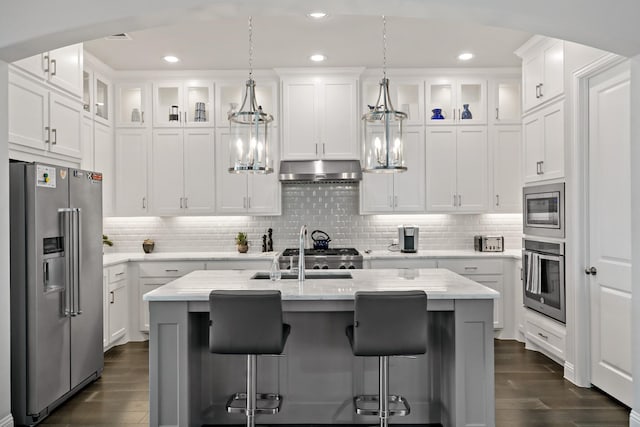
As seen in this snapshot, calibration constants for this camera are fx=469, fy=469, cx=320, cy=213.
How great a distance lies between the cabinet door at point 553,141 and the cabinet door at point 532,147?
3.3 inches

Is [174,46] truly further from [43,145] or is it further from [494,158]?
[494,158]

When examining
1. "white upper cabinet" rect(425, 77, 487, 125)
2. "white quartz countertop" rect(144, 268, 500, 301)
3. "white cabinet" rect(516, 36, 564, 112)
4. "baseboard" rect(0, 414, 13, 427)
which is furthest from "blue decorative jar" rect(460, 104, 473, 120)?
"baseboard" rect(0, 414, 13, 427)

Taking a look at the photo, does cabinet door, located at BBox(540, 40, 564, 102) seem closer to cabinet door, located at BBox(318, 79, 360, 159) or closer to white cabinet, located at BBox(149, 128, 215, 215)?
cabinet door, located at BBox(318, 79, 360, 159)

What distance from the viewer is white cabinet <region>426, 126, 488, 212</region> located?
5.39 meters

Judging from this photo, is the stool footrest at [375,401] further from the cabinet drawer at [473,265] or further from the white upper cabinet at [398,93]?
the white upper cabinet at [398,93]

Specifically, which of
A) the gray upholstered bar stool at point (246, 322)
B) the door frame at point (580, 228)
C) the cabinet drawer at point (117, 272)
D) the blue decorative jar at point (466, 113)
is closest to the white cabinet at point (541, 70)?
the door frame at point (580, 228)

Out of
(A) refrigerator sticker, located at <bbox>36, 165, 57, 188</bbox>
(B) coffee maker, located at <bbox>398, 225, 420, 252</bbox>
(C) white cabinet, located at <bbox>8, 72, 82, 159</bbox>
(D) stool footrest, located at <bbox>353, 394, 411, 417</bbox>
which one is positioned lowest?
(D) stool footrest, located at <bbox>353, 394, 411, 417</bbox>

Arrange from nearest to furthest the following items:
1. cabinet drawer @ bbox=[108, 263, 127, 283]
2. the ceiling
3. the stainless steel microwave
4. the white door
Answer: the white door < the stainless steel microwave < the ceiling < cabinet drawer @ bbox=[108, 263, 127, 283]

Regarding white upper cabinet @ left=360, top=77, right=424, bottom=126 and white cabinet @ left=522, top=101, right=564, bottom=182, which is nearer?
white cabinet @ left=522, top=101, right=564, bottom=182

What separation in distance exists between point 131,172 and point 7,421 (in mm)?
3111

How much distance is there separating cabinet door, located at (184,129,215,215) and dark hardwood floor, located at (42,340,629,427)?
1.83 meters

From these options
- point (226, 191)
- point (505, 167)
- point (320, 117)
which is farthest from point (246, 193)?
point (505, 167)

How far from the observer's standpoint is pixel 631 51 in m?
2.79

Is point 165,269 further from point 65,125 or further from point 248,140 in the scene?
point 248,140
